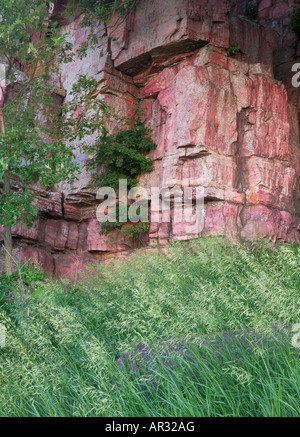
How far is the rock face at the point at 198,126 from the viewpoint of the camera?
31.8 feet

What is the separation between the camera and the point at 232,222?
9398 mm

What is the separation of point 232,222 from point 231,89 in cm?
353

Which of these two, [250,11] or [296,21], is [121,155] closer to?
[296,21]

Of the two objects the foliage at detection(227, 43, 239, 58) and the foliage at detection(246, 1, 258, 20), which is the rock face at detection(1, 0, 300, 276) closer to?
the foliage at detection(227, 43, 239, 58)

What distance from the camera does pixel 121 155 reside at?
10453 millimetres

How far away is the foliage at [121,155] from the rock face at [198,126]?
282 millimetres

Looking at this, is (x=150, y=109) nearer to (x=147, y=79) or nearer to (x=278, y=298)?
(x=147, y=79)

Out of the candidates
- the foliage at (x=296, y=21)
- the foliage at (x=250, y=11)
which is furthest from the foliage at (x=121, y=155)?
the foliage at (x=250, y=11)

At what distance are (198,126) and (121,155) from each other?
2123mm

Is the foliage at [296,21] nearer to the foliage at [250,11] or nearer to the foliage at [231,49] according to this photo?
the foliage at [250,11]

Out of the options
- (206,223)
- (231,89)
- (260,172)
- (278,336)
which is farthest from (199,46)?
(278,336)

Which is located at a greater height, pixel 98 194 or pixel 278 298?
pixel 98 194

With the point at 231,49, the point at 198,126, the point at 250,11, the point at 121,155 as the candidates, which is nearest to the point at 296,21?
the point at 250,11
